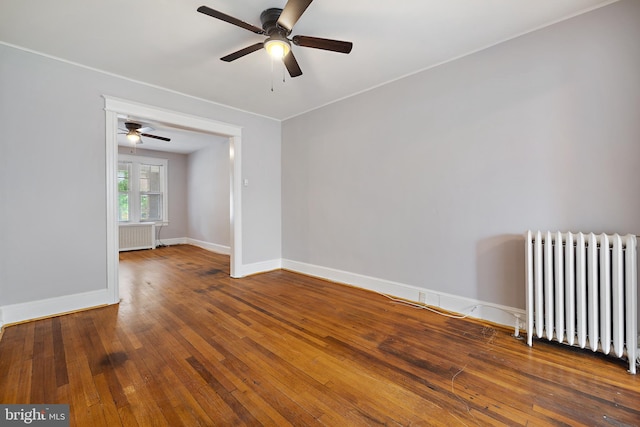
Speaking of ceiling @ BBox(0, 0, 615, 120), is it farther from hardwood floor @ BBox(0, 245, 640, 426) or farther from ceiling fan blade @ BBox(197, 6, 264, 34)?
hardwood floor @ BBox(0, 245, 640, 426)

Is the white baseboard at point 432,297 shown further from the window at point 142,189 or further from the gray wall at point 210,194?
the window at point 142,189

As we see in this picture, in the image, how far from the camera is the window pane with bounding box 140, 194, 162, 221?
732cm

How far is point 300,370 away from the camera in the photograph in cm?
186

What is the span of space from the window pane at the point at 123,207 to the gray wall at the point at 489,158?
5.99 metres

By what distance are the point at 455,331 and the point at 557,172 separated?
162cm

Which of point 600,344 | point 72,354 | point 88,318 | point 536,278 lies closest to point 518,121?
point 536,278

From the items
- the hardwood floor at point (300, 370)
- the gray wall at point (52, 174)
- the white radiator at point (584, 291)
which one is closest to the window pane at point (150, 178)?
the gray wall at point (52, 174)

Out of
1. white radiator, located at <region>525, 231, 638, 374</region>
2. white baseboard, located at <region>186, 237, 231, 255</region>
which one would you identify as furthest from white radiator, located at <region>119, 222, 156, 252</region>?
white radiator, located at <region>525, 231, 638, 374</region>

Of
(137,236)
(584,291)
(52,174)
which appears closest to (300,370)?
(584,291)

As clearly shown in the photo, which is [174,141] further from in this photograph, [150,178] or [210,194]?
[150,178]

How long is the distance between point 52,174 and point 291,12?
2909mm

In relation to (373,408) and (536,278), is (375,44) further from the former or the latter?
(373,408)

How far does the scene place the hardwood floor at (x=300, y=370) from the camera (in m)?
1.47

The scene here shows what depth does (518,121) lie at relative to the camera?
8.00 feet
